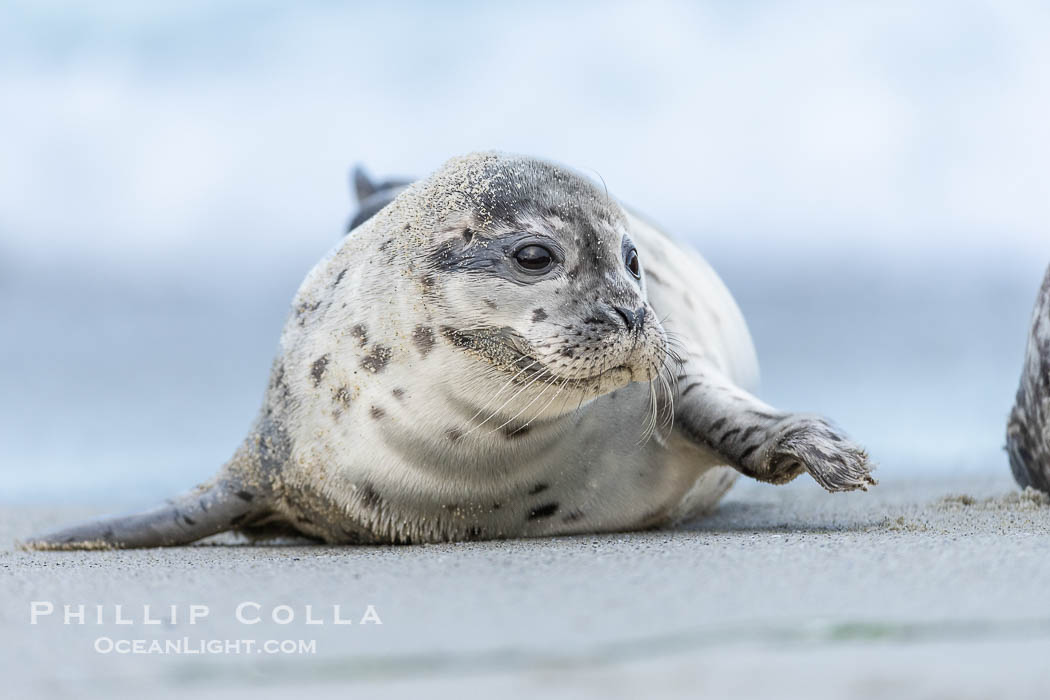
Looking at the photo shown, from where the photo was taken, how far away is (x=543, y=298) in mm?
2660

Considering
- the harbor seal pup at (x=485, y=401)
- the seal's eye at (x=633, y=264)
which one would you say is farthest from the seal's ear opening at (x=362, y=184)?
the seal's eye at (x=633, y=264)

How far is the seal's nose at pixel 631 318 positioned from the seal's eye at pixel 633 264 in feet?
0.72

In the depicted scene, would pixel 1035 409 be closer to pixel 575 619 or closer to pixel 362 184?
pixel 575 619

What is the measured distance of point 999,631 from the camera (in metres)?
1.60

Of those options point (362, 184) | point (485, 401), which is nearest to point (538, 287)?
point (485, 401)

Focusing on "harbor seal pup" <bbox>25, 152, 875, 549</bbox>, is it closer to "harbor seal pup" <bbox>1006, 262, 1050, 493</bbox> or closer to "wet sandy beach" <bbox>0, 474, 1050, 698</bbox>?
"wet sandy beach" <bbox>0, 474, 1050, 698</bbox>

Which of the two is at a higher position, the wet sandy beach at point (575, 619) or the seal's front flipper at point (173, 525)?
the wet sandy beach at point (575, 619)

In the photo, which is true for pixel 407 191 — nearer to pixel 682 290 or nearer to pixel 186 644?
pixel 682 290

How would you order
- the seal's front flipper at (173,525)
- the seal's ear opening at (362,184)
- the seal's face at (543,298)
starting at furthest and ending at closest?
1. the seal's ear opening at (362,184)
2. the seal's front flipper at (173,525)
3. the seal's face at (543,298)

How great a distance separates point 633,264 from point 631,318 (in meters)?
0.28

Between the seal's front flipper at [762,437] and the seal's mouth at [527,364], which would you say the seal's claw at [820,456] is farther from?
the seal's mouth at [527,364]

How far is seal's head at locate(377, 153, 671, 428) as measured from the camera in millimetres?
2619

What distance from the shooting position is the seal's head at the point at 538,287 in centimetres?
262

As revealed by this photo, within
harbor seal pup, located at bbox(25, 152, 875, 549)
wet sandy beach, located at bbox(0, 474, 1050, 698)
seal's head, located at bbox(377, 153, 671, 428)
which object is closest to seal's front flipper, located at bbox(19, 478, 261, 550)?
harbor seal pup, located at bbox(25, 152, 875, 549)
